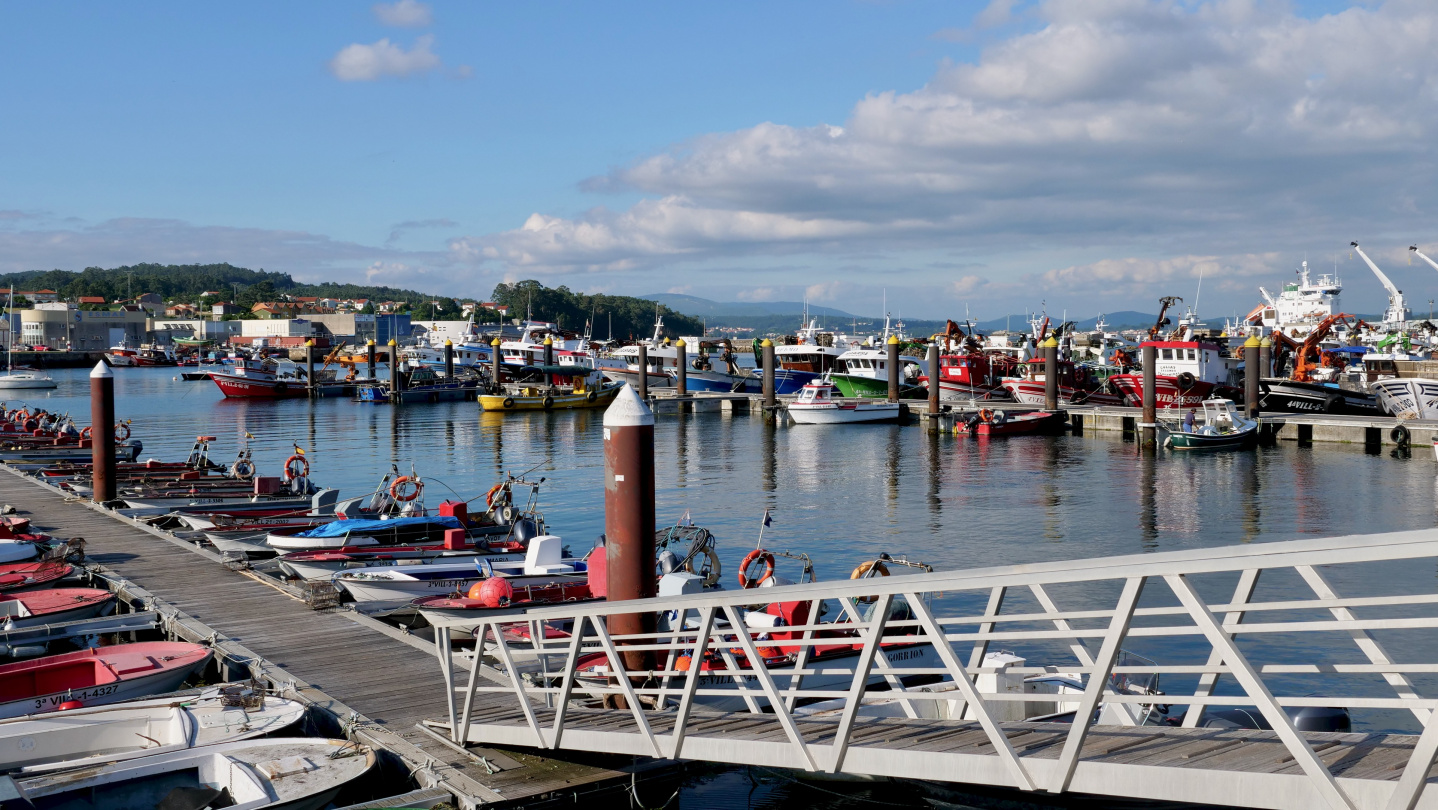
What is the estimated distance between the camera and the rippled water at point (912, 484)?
24.8 meters

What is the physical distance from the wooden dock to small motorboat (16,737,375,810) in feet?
1.58

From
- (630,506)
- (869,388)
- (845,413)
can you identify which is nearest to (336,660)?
(630,506)

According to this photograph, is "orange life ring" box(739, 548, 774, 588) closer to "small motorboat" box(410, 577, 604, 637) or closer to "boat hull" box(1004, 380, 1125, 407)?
"small motorboat" box(410, 577, 604, 637)

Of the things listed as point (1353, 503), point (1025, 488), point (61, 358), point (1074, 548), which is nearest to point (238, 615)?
point (1074, 548)

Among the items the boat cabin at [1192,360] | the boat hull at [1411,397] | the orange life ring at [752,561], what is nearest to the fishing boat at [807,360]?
the boat cabin at [1192,360]

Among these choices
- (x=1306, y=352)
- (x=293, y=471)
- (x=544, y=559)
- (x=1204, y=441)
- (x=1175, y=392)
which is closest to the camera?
(x=544, y=559)

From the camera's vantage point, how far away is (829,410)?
55.8m

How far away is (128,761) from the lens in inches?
357

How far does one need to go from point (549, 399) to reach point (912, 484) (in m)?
34.2

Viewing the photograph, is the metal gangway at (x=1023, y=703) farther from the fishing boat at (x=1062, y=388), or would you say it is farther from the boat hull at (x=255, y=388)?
the boat hull at (x=255, y=388)

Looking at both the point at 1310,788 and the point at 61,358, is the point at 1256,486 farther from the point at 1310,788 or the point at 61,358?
the point at 61,358

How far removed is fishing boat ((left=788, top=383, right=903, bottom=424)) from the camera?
183 ft

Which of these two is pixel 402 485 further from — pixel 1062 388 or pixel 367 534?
Answer: pixel 1062 388

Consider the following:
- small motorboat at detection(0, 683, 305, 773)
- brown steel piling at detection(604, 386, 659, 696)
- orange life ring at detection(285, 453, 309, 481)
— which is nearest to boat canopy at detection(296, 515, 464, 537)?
orange life ring at detection(285, 453, 309, 481)
